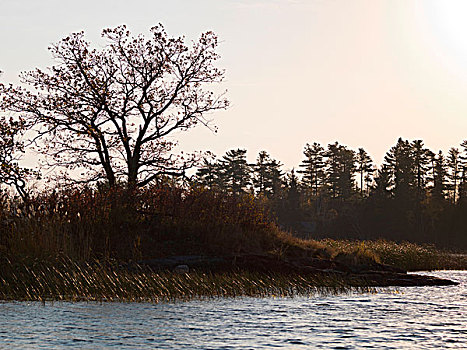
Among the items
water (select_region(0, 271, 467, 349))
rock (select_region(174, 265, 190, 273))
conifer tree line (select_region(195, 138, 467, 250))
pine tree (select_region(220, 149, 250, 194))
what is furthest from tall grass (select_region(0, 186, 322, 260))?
pine tree (select_region(220, 149, 250, 194))

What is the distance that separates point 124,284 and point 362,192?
87988mm

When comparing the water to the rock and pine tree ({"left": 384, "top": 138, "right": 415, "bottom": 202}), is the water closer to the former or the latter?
the rock

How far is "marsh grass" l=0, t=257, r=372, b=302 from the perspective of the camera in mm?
14766

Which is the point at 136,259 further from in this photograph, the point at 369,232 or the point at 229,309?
the point at 369,232

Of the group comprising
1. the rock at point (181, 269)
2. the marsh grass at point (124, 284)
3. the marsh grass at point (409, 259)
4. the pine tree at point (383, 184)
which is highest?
the pine tree at point (383, 184)

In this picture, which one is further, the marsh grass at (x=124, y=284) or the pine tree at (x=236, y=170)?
the pine tree at (x=236, y=170)

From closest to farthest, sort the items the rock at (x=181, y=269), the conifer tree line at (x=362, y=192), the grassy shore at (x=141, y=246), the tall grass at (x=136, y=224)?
the grassy shore at (x=141, y=246)
the tall grass at (x=136, y=224)
the rock at (x=181, y=269)
the conifer tree line at (x=362, y=192)

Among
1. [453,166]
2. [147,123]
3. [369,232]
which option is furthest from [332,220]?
[147,123]

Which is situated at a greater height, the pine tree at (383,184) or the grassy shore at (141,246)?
the pine tree at (383,184)

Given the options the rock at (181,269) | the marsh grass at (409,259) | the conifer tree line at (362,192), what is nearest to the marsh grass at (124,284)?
the rock at (181,269)

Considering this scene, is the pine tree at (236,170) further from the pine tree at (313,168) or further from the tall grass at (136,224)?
the tall grass at (136,224)

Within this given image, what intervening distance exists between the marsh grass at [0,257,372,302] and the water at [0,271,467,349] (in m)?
0.99

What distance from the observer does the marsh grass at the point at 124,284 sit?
14766 millimetres

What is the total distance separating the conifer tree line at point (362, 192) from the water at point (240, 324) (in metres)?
52.7
